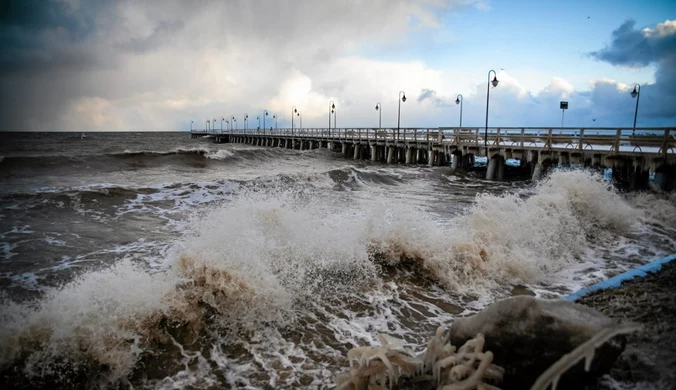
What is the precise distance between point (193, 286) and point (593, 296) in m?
5.74

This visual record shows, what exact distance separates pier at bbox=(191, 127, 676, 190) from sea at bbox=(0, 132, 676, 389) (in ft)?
5.13

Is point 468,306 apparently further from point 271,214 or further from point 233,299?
point 271,214

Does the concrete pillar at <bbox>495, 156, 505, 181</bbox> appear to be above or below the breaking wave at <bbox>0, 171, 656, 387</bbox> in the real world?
above

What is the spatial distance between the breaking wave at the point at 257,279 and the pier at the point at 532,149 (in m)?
6.19

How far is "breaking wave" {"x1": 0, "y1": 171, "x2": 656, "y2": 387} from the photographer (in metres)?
4.41

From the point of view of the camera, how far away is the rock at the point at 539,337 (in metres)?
2.65

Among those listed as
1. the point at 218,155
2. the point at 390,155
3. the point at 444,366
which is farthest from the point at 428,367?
the point at 218,155

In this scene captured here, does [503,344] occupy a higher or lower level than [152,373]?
higher

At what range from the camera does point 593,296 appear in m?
5.12

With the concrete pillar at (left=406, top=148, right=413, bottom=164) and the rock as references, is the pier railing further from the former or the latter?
the rock

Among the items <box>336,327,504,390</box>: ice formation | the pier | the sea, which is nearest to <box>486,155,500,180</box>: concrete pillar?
the pier

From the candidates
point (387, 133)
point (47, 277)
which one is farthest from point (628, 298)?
point (387, 133)

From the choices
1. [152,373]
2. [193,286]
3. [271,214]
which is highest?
[271,214]

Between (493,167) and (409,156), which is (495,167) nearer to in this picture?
(493,167)
